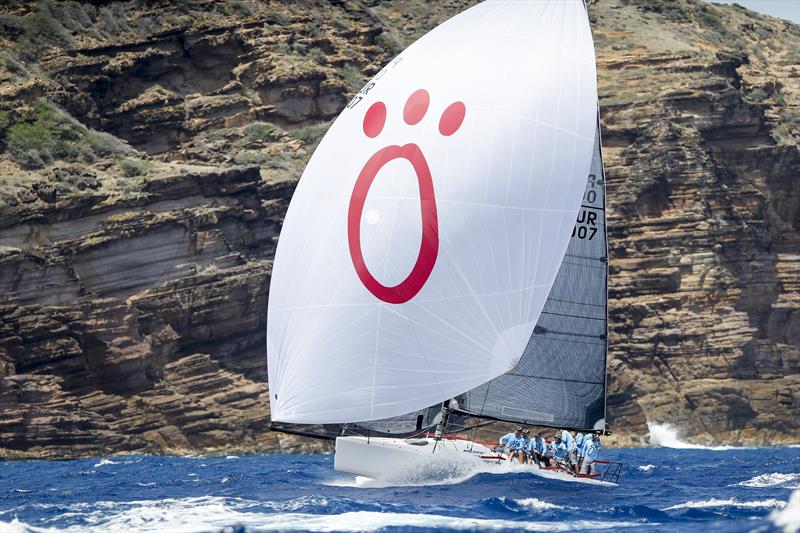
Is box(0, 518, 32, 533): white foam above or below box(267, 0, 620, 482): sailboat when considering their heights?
below

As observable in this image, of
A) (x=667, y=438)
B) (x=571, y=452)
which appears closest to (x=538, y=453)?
(x=571, y=452)

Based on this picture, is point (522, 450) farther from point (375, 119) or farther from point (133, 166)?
point (133, 166)

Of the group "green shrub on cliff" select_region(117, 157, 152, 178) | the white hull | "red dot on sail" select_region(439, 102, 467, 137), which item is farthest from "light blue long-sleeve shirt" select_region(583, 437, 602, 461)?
"green shrub on cliff" select_region(117, 157, 152, 178)

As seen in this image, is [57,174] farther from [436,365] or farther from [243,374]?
[436,365]

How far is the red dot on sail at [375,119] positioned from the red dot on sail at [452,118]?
1.15 metres

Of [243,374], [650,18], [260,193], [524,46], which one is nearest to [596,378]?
[524,46]

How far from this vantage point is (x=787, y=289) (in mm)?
58094

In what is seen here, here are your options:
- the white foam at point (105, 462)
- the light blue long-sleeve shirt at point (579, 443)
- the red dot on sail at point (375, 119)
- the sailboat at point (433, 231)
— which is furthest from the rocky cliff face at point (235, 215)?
the red dot on sail at point (375, 119)

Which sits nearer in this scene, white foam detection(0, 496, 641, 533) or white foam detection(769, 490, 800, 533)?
white foam detection(769, 490, 800, 533)

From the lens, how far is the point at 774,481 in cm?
2833

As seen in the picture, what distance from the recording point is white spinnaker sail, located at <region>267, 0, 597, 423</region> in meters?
23.1

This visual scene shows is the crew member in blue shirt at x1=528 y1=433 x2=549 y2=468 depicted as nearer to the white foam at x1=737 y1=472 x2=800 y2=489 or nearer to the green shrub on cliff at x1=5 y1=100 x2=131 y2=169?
the white foam at x1=737 y1=472 x2=800 y2=489

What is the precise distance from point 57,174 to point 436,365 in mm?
28022

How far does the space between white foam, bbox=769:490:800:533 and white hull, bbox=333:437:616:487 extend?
219 inches
